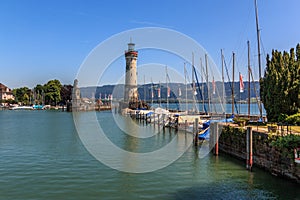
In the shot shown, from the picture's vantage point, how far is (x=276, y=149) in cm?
1834

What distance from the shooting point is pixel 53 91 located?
15688cm

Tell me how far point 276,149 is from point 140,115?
185ft

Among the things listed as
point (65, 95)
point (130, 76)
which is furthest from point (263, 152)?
point (65, 95)

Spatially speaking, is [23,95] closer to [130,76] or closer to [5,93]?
[5,93]

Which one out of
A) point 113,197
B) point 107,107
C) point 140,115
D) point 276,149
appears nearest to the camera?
point 113,197

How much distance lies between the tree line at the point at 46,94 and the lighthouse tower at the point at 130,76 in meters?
69.3

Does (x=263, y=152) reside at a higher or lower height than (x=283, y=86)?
lower

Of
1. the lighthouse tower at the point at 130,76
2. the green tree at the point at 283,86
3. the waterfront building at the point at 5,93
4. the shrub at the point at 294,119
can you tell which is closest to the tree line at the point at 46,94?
the waterfront building at the point at 5,93

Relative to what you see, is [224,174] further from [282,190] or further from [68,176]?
[68,176]

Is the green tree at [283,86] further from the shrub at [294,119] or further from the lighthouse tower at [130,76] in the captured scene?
the lighthouse tower at [130,76]

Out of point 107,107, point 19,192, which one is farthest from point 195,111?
point 107,107

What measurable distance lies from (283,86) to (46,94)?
492 ft

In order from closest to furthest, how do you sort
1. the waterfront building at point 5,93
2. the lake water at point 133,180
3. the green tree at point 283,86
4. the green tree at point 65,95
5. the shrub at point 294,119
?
the lake water at point 133,180 < the shrub at point 294,119 < the green tree at point 283,86 < the green tree at point 65,95 < the waterfront building at point 5,93

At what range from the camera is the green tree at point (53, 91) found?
6137 inches
